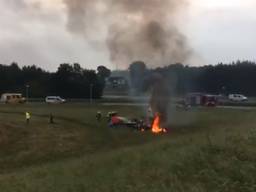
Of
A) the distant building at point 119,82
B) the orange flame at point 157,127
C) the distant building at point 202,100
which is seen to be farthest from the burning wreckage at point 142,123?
the distant building at point 202,100

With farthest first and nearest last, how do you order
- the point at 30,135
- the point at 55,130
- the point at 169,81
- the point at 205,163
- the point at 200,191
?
the point at 169,81
the point at 55,130
the point at 30,135
the point at 205,163
the point at 200,191

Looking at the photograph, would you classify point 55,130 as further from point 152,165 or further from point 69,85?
point 69,85

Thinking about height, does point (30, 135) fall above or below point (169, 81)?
below

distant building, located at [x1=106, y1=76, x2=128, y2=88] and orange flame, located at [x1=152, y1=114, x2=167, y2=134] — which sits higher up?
distant building, located at [x1=106, y1=76, x2=128, y2=88]

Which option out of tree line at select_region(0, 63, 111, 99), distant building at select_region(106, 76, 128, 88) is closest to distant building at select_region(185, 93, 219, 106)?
distant building at select_region(106, 76, 128, 88)

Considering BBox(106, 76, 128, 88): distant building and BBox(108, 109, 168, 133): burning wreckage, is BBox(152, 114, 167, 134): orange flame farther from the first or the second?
BBox(106, 76, 128, 88): distant building

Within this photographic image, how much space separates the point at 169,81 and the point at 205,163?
59.7 metres

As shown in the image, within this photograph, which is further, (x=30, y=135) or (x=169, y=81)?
(x=169, y=81)

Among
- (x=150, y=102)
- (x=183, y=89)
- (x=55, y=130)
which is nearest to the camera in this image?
(x=55, y=130)

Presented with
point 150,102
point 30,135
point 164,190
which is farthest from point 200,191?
point 150,102

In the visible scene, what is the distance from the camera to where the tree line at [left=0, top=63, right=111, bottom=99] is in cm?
15125

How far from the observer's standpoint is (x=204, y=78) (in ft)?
541

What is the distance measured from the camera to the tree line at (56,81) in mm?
151250

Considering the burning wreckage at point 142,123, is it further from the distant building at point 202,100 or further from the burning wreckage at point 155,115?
the distant building at point 202,100
